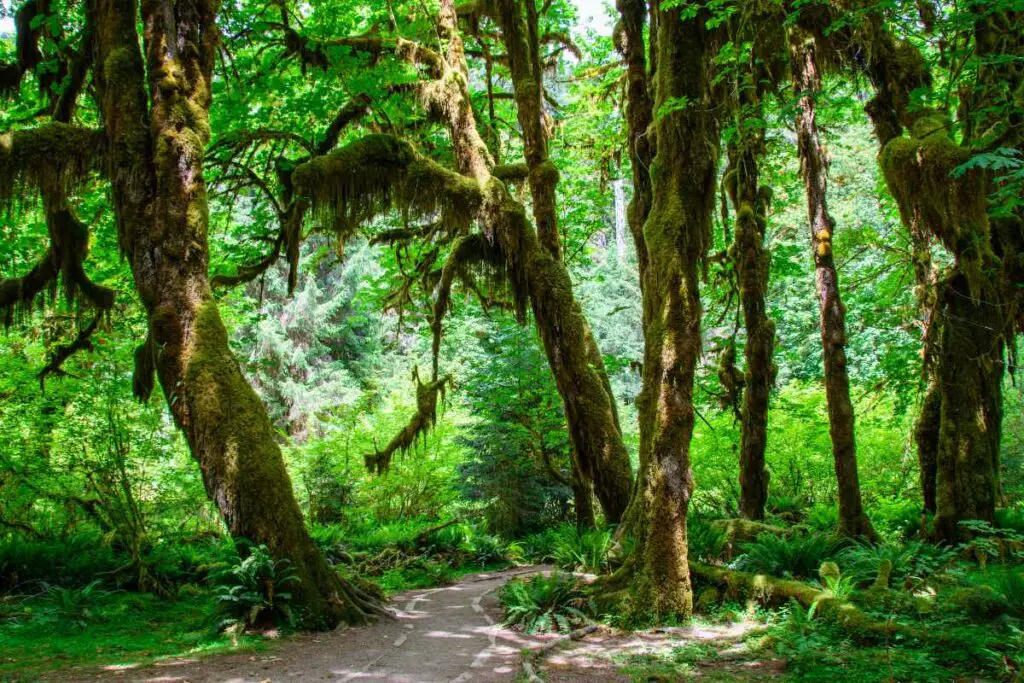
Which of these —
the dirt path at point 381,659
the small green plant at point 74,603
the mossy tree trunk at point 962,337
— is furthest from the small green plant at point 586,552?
the small green plant at point 74,603

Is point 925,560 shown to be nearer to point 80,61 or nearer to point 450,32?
point 450,32

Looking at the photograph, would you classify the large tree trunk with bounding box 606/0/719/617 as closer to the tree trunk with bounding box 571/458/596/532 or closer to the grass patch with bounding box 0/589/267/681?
the grass patch with bounding box 0/589/267/681

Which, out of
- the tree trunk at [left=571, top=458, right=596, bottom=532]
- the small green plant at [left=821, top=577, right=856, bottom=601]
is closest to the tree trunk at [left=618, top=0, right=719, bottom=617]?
the small green plant at [left=821, top=577, right=856, bottom=601]

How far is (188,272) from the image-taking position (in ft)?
24.1

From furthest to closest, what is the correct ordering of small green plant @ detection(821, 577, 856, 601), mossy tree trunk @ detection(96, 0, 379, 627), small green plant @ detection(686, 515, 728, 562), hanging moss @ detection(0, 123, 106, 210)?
small green plant @ detection(686, 515, 728, 562) < hanging moss @ detection(0, 123, 106, 210) < mossy tree trunk @ detection(96, 0, 379, 627) < small green plant @ detection(821, 577, 856, 601)

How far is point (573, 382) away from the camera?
9.78 meters

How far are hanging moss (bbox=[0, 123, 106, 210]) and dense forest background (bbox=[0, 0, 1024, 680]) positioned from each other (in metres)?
0.12

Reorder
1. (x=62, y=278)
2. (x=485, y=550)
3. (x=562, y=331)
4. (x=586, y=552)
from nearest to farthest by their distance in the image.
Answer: (x=62, y=278) < (x=586, y=552) < (x=562, y=331) < (x=485, y=550)

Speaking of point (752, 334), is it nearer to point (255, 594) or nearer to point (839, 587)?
point (839, 587)

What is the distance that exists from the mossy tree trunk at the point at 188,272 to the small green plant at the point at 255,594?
17 cm

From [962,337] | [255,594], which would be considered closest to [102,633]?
[255,594]

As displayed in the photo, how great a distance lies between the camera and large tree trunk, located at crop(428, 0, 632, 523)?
960cm

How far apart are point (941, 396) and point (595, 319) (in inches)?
1164

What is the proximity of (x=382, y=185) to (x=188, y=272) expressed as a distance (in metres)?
3.18
